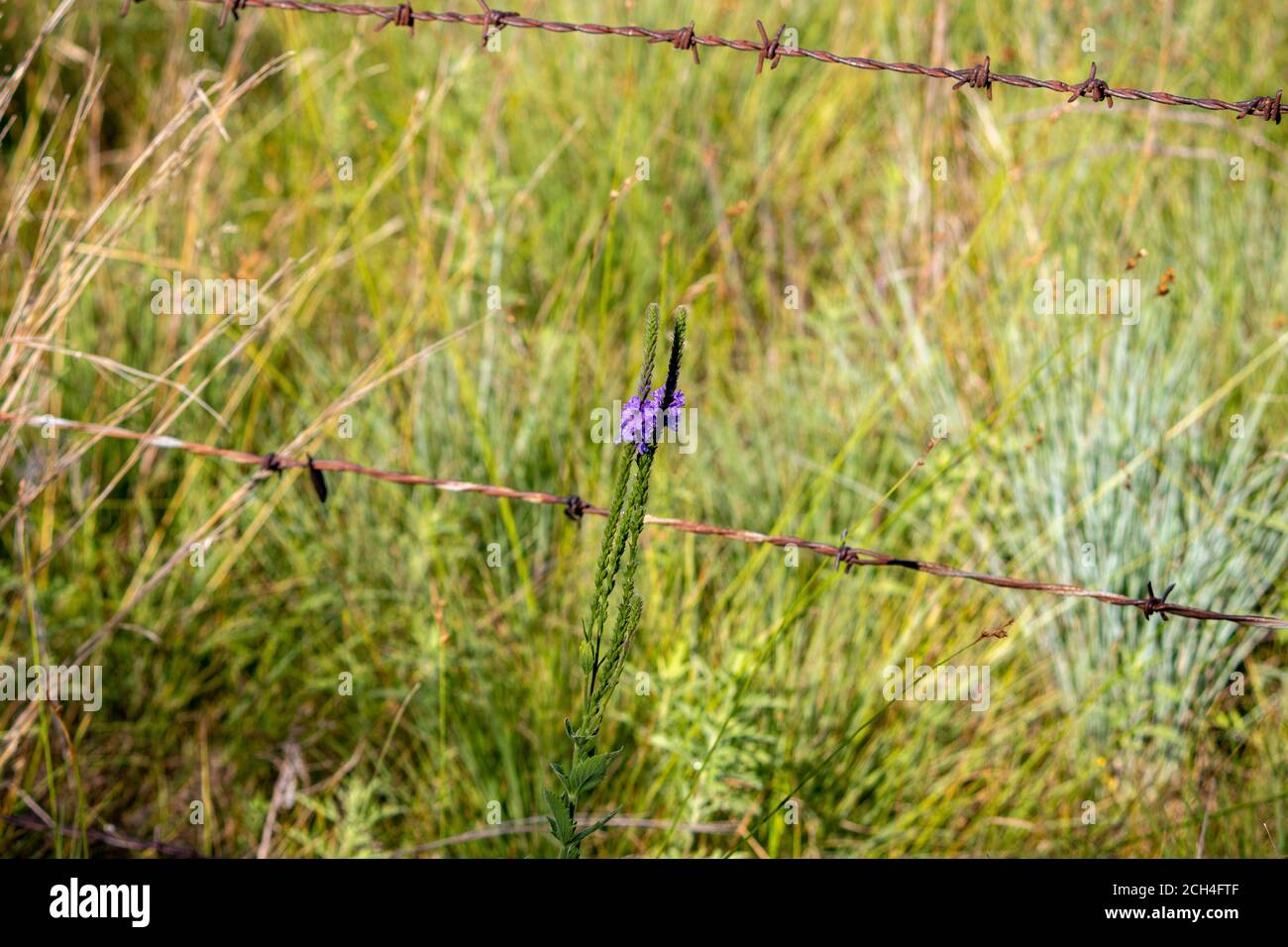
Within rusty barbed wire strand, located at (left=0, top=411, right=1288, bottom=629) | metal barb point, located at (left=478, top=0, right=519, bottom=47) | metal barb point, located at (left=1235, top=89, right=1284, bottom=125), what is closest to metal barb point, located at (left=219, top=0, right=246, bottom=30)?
metal barb point, located at (left=478, top=0, right=519, bottom=47)

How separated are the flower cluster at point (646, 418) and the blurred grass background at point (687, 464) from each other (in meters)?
0.55

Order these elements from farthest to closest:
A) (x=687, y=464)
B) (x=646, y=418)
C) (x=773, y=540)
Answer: (x=687, y=464), (x=773, y=540), (x=646, y=418)

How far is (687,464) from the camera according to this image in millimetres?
2924

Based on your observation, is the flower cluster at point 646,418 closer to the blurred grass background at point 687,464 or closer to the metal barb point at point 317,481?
the blurred grass background at point 687,464

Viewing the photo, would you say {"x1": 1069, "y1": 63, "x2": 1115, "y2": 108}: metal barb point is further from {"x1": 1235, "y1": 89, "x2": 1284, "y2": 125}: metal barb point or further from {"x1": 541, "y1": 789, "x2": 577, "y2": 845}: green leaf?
{"x1": 541, "y1": 789, "x2": 577, "y2": 845}: green leaf

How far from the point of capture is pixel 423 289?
3.16m

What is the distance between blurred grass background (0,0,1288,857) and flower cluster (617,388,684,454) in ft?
1.81

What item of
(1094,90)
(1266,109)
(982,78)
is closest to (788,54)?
(982,78)

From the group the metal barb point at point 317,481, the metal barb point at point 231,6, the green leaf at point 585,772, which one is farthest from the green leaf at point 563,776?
the metal barb point at point 231,6

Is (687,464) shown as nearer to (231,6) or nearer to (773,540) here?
(773,540)

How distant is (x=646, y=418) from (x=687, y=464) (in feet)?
5.23

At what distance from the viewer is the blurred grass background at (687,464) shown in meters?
2.29
